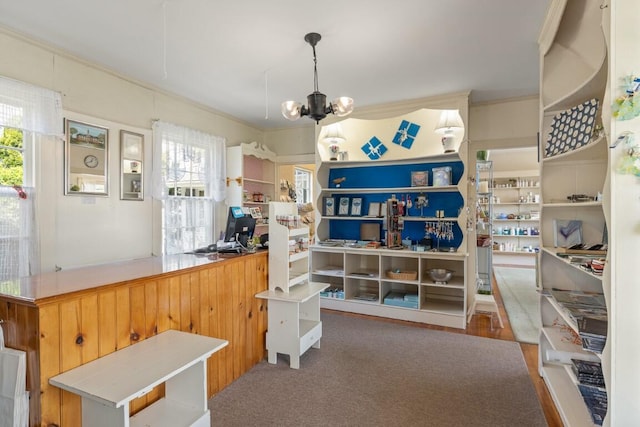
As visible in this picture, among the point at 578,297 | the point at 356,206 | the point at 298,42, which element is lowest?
the point at 578,297

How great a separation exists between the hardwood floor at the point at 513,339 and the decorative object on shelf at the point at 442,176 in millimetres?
1684

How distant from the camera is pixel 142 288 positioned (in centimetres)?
173

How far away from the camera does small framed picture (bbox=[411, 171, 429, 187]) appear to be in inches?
159

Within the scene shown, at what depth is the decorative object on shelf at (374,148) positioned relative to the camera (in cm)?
442

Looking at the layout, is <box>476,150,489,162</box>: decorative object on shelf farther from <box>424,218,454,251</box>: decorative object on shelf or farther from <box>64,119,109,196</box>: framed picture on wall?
<box>64,119,109,196</box>: framed picture on wall

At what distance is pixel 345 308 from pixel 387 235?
43.9 inches

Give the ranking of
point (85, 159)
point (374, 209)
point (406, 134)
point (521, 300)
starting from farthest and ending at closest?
point (521, 300) < point (374, 209) < point (406, 134) < point (85, 159)

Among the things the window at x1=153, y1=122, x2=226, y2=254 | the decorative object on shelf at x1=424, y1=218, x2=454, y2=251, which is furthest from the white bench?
the decorative object on shelf at x1=424, y1=218, x2=454, y2=251

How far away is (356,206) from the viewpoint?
450cm

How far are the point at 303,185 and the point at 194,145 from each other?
3272mm

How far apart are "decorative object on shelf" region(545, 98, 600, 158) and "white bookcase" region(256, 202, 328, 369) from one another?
6.56ft

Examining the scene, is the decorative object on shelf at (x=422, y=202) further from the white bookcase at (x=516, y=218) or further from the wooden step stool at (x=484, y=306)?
the white bookcase at (x=516, y=218)

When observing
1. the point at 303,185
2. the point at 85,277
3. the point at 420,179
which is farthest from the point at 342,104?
the point at 303,185

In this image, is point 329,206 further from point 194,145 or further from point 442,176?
point 194,145
